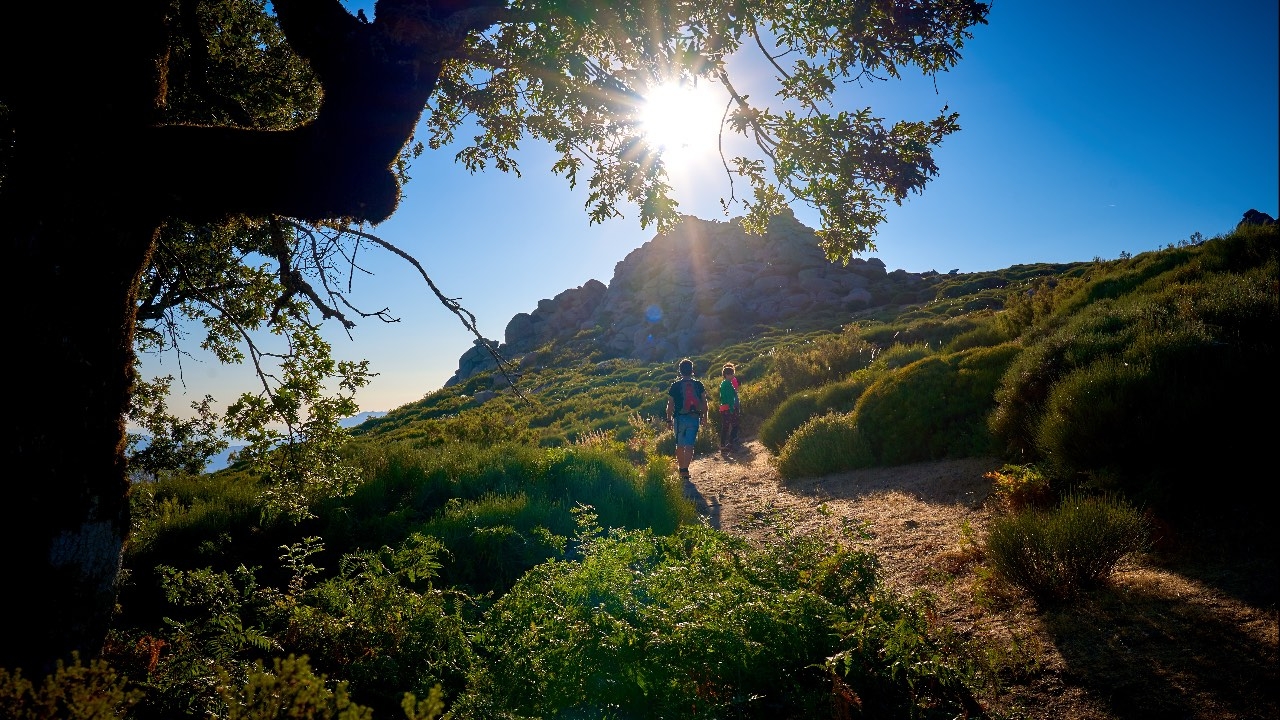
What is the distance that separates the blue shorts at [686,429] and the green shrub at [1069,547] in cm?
660

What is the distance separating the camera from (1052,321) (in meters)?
11.0

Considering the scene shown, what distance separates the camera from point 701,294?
55.9m

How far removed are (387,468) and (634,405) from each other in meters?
17.8

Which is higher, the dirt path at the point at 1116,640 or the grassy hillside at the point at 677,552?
the grassy hillside at the point at 677,552

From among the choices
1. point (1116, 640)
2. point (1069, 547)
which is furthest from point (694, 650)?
point (1069, 547)

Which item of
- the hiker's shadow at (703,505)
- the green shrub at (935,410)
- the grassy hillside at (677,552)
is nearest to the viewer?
the grassy hillside at (677,552)

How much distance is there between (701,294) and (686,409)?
4630 cm

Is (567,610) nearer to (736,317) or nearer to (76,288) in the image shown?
(76,288)

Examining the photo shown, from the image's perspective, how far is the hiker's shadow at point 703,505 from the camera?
25.7ft

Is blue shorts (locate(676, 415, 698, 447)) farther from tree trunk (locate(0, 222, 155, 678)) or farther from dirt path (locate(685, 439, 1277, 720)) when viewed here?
tree trunk (locate(0, 222, 155, 678))

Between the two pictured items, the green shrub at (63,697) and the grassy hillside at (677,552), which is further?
the grassy hillside at (677,552)

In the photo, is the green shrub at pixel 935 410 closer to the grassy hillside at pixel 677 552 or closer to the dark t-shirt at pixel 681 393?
the grassy hillside at pixel 677 552

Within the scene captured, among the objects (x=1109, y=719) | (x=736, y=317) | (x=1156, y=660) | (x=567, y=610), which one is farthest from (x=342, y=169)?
(x=736, y=317)

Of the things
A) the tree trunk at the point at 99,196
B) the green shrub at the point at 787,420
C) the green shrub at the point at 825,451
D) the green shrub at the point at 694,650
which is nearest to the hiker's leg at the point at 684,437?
the green shrub at the point at 825,451
